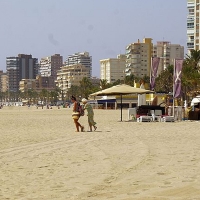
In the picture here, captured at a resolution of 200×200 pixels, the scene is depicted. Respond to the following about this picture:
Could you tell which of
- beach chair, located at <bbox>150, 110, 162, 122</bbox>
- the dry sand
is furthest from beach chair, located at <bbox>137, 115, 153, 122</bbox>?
the dry sand

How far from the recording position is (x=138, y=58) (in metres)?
180

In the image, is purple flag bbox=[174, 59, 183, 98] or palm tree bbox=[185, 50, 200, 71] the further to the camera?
palm tree bbox=[185, 50, 200, 71]

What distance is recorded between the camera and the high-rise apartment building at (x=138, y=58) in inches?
7106

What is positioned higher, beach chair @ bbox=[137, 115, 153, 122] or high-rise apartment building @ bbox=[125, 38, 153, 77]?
high-rise apartment building @ bbox=[125, 38, 153, 77]

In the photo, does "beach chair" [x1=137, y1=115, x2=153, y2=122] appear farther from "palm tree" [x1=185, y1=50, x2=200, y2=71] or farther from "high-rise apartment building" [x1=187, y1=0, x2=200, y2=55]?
"high-rise apartment building" [x1=187, y1=0, x2=200, y2=55]

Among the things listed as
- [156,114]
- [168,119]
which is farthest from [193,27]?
[168,119]

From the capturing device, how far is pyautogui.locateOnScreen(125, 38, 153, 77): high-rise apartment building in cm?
18050

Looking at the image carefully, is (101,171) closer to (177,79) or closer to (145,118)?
(145,118)

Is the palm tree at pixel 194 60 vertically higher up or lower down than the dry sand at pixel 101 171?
higher up

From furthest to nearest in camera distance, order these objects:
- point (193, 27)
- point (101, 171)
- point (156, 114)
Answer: point (193, 27), point (156, 114), point (101, 171)

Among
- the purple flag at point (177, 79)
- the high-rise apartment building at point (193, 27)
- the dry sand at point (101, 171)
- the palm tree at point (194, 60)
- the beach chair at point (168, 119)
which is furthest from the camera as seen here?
the high-rise apartment building at point (193, 27)

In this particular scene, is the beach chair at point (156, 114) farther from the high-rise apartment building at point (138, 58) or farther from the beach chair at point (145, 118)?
the high-rise apartment building at point (138, 58)

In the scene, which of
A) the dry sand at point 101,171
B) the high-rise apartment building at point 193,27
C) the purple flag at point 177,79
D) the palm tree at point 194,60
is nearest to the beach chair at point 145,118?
the purple flag at point 177,79

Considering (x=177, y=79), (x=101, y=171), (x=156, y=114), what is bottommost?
(x=101, y=171)
